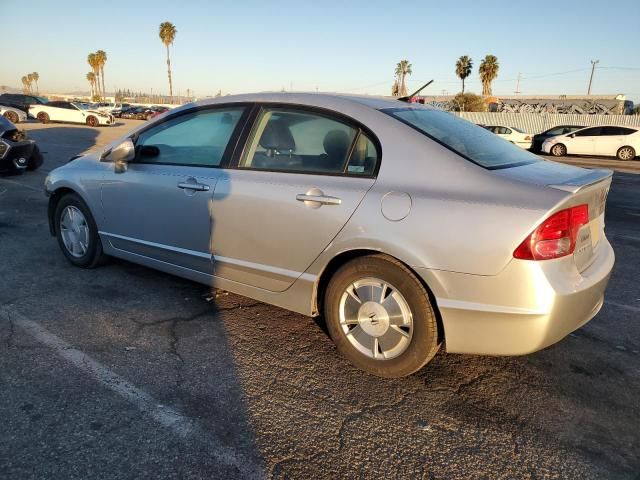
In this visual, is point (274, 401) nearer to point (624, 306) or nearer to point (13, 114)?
point (624, 306)

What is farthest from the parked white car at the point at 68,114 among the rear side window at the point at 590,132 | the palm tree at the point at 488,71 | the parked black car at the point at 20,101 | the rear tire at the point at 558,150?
the palm tree at the point at 488,71

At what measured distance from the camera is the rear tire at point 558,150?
2122cm

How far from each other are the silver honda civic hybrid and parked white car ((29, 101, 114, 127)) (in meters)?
29.2

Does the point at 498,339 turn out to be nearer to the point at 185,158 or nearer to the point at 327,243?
the point at 327,243

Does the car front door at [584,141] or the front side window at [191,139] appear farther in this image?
the car front door at [584,141]

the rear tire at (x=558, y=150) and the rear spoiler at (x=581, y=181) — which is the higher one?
the rear spoiler at (x=581, y=181)

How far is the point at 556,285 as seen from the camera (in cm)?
237

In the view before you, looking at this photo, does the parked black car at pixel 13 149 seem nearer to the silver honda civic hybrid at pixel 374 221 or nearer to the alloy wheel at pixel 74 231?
the alloy wheel at pixel 74 231

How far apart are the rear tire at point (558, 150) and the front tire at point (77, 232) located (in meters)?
21.3

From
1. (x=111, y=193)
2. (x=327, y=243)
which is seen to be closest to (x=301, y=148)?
(x=327, y=243)

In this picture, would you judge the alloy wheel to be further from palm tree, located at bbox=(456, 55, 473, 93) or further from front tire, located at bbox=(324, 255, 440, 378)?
palm tree, located at bbox=(456, 55, 473, 93)

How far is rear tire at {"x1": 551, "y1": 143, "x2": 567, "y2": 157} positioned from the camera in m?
21.2

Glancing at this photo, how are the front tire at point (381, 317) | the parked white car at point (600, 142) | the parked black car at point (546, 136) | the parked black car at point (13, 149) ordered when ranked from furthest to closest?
1. the parked black car at point (546, 136)
2. the parked white car at point (600, 142)
3. the parked black car at point (13, 149)
4. the front tire at point (381, 317)

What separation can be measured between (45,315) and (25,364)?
2.46 ft
